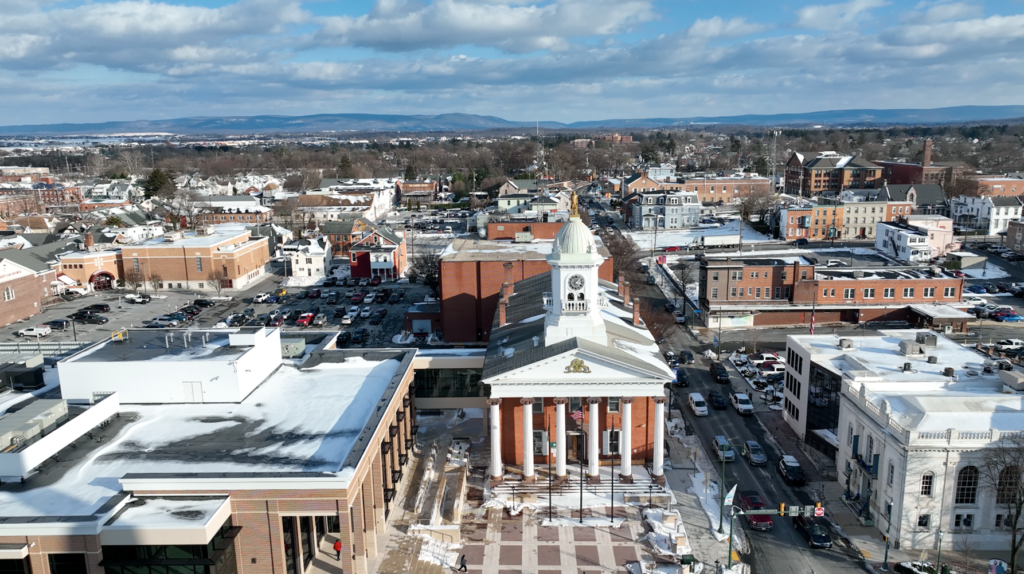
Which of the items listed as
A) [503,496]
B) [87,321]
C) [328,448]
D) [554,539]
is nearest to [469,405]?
[503,496]

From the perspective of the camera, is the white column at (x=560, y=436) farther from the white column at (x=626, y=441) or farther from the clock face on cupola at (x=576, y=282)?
the clock face on cupola at (x=576, y=282)

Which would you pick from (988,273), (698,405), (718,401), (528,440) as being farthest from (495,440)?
(988,273)

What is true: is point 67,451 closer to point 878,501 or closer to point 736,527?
point 736,527

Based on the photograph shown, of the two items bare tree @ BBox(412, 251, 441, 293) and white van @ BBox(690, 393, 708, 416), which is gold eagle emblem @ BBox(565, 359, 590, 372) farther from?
bare tree @ BBox(412, 251, 441, 293)

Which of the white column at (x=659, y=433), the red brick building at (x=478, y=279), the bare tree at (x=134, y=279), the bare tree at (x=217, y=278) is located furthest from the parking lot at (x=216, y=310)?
the white column at (x=659, y=433)

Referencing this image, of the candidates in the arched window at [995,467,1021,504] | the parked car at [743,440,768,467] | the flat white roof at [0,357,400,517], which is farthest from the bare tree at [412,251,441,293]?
the arched window at [995,467,1021,504]

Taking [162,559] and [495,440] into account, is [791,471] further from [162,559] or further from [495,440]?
[162,559]

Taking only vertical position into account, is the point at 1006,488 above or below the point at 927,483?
below
